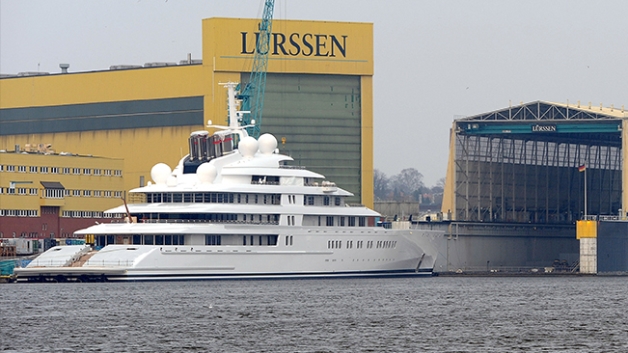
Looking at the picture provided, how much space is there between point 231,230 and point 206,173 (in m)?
3.94

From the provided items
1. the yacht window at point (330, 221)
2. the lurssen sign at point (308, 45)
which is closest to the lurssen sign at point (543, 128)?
the yacht window at point (330, 221)

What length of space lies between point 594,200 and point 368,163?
65.1 feet

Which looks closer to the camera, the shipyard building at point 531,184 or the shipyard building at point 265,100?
the shipyard building at point 531,184

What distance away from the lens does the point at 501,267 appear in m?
118

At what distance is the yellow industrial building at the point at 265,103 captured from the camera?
126m

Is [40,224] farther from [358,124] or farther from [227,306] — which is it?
[227,306]

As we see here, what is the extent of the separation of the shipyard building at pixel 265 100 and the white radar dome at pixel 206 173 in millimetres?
32976

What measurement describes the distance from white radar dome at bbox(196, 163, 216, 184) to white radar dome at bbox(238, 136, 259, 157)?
3.17 m

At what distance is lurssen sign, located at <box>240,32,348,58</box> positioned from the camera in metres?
128

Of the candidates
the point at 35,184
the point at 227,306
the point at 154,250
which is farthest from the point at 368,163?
the point at 227,306

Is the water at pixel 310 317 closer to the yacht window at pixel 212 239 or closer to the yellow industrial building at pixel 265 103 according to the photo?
the yacht window at pixel 212 239

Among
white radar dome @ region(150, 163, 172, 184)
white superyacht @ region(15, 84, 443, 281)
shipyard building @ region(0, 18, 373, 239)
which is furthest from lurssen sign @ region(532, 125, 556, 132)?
white radar dome @ region(150, 163, 172, 184)

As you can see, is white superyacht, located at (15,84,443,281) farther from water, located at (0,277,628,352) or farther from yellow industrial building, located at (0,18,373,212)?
yellow industrial building, located at (0,18,373,212)

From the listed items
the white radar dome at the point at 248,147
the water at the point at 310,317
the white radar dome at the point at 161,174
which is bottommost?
the water at the point at 310,317
